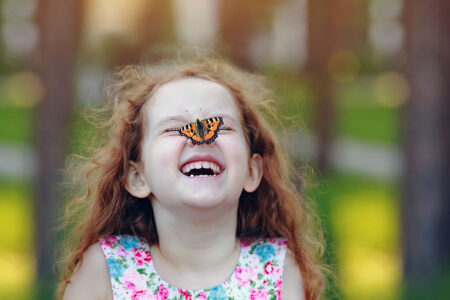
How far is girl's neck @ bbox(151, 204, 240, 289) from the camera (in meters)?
2.04

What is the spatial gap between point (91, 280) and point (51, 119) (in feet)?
7.08

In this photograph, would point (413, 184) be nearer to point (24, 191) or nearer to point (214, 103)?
point (214, 103)

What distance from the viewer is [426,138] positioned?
4227 mm

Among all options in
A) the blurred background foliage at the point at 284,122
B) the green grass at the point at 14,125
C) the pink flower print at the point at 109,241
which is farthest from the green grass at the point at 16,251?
the green grass at the point at 14,125

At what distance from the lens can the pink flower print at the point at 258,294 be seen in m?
2.07

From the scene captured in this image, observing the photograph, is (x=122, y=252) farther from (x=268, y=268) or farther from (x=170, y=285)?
(x=268, y=268)

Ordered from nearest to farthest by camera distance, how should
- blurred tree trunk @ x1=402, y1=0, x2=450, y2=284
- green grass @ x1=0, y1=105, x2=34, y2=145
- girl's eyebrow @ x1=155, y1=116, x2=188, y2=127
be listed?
1. girl's eyebrow @ x1=155, y1=116, x2=188, y2=127
2. blurred tree trunk @ x1=402, y1=0, x2=450, y2=284
3. green grass @ x1=0, y1=105, x2=34, y2=145

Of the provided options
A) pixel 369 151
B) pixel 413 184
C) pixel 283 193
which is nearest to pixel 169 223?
pixel 283 193

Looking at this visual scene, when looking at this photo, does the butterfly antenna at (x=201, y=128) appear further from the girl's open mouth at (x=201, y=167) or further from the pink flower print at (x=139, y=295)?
the pink flower print at (x=139, y=295)

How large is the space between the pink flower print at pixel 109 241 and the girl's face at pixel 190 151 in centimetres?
18

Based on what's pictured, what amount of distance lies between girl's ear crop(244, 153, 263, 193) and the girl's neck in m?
0.12

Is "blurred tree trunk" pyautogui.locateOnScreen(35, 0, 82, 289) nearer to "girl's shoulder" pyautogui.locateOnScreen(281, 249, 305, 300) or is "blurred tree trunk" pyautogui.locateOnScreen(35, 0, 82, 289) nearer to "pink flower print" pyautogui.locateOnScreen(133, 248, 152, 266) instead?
"pink flower print" pyautogui.locateOnScreen(133, 248, 152, 266)

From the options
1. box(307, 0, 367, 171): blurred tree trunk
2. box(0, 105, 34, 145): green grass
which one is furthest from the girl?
box(0, 105, 34, 145): green grass

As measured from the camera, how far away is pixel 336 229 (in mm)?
5375
